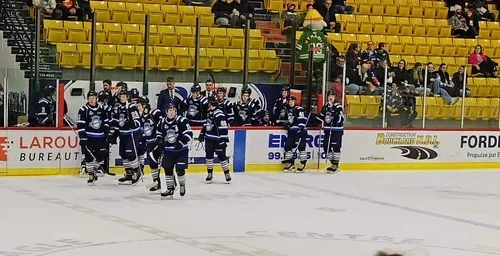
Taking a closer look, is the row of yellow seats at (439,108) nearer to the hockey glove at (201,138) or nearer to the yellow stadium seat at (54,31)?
the hockey glove at (201,138)

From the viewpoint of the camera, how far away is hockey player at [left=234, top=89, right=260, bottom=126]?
14.8 m

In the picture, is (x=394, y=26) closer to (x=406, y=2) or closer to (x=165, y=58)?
(x=406, y=2)

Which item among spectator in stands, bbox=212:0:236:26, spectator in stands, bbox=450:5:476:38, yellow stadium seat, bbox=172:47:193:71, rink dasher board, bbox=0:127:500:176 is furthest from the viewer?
spectator in stands, bbox=450:5:476:38

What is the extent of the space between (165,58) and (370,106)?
3.55 m

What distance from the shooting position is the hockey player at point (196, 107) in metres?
14.1

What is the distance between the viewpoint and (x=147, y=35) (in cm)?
1448

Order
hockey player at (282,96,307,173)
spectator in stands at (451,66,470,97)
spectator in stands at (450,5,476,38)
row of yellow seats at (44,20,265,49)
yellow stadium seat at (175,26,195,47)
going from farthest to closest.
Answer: spectator in stands at (450,5,476,38), spectator in stands at (451,66,470,97), yellow stadium seat at (175,26,195,47), row of yellow seats at (44,20,265,49), hockey player at (282,96,307,173)

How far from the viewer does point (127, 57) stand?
15117mm

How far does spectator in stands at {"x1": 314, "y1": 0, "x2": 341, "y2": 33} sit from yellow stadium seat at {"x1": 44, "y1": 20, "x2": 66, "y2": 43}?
5.10 meters

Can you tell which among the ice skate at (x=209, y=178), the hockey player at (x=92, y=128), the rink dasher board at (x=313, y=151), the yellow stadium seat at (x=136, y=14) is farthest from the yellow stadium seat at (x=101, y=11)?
the ice skate at (x=209, y=178)

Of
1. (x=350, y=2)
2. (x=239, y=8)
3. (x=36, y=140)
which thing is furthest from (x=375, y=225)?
(x=350, y=2)

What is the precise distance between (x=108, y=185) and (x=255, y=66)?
4770mm

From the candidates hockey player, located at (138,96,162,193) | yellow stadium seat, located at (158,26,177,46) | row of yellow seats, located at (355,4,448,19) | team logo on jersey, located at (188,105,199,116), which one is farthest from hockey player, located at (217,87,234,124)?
row of yellow seats, located at (355,4,448,19)

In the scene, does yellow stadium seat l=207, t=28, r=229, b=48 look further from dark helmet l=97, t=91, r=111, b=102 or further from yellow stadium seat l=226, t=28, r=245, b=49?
dark helmet l=97, t=91, r=111, b=102
